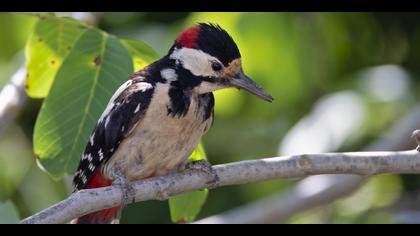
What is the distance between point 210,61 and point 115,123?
473 mm

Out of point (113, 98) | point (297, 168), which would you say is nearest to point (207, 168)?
point (297, 168)

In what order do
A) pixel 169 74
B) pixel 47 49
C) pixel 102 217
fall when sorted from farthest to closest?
1. pixel 102 217
2. pixel 47 49
3. pixel 169 74

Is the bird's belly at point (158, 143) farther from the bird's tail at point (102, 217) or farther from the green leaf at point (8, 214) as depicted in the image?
the green leaf at point (8, 214)

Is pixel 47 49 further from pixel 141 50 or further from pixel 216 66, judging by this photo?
pixel 216 66

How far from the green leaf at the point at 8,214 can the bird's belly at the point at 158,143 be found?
0.65 m

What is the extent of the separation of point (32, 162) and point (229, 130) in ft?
4.15

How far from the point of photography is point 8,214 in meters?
3.08

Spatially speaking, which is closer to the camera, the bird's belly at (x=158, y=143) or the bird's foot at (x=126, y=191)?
the bird's foot at (x=126, y=191)

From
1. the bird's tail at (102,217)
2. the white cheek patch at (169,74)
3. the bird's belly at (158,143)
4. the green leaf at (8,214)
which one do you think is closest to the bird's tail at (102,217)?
the bird's tail at (102,217)

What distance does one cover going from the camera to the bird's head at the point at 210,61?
3.51 meters

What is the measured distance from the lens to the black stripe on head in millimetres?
3490

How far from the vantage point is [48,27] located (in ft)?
12.4
